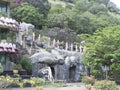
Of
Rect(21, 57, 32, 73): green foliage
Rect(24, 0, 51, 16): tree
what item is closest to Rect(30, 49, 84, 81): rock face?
Rect(21, 57, 32, 73): green foliage

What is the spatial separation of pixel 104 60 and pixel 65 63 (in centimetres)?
511

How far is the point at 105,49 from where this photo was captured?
118 ft

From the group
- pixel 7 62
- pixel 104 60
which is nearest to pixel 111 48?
pixel 104 60

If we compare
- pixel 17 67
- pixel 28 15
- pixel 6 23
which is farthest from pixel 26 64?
pixel 28 15

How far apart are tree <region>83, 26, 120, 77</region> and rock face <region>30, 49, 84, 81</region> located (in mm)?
2837

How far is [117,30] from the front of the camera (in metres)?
36.9

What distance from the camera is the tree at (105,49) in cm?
3559

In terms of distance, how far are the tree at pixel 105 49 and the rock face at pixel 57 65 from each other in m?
2.84

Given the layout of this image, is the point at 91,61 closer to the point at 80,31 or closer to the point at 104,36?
the point at 104,36

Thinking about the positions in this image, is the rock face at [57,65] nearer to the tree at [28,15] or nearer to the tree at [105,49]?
the tree at [105,49]

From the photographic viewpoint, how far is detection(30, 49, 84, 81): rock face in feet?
121

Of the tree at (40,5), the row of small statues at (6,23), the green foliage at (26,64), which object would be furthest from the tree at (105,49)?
the tree at (40,5)

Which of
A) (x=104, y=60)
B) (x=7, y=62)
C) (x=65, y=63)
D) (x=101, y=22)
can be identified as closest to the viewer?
(x=7, y=62)

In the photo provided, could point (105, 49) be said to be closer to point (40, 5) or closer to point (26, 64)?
point (26, 64)
